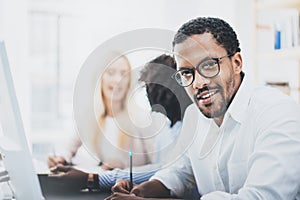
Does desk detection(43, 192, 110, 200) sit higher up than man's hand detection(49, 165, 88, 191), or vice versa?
man's hand detection(49, 165, 88, 191)

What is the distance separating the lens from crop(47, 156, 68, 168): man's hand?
1.54m

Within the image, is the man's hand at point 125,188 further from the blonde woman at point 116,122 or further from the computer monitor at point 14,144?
the computer monitor at point 14,144

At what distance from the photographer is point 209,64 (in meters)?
1.28

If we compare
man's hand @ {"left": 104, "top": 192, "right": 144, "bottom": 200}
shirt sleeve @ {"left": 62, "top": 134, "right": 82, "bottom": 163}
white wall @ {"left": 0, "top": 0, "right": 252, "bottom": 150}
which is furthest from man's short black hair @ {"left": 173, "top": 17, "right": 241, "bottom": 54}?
white wall @ {"left": 0, "top": 0, "right": 252, "bottom": 150}

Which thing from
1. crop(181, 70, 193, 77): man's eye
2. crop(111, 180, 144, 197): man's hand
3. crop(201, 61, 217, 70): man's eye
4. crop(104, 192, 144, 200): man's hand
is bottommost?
crop(104, 192, 144, 200): man's hand

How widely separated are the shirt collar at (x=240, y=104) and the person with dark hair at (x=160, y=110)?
0.13 metres

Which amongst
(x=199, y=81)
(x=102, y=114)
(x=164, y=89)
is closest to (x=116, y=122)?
(x=102, y=114)

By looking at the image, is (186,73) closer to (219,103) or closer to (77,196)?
(219,103)

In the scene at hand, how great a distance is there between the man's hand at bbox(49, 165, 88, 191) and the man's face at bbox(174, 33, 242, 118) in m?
0.42

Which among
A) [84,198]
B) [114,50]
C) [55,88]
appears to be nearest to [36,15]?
[55,88]

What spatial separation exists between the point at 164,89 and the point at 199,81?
0.36 ft

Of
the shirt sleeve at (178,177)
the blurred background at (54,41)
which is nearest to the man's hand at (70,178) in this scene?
the shirt sleeve at (178,177)

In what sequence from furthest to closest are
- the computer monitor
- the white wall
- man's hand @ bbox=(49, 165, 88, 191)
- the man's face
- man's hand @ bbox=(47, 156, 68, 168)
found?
the white wall
man's hand @ bbox=(47, 156, 68, 168)
man's hand @ bbox=(49, 165, 88, 191)
the man's face
the computer monitor

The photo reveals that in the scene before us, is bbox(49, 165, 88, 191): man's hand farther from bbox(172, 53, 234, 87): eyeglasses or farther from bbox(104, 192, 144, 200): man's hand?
bbox(172, 53, 234, 87): eyeglasses
